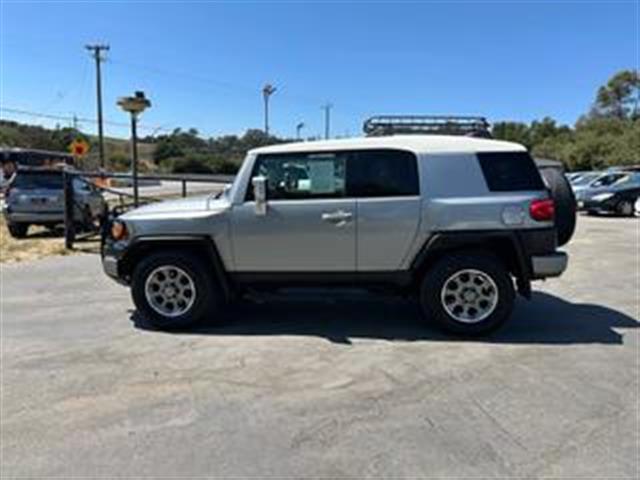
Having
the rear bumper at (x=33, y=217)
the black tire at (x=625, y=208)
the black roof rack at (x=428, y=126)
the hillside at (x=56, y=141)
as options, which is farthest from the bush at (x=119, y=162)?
the black roof rack at (x=428, y=126)

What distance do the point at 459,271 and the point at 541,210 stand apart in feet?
3.00

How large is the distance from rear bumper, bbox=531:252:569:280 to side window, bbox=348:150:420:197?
4.37 feet

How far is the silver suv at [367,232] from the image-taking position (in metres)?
6.72

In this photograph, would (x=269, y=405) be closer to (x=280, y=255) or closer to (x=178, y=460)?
(x=178, y=460)

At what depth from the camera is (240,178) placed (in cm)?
702

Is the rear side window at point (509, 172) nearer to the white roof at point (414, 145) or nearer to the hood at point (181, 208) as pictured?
the white roof at point (414, 145)

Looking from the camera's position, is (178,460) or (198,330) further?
(198,330)

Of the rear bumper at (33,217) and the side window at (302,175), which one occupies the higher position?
the side window at (302,175)

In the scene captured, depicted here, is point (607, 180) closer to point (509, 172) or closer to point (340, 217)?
point (509, 172)

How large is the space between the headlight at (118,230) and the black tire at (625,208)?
2164 cm

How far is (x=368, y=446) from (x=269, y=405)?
0.95 meters

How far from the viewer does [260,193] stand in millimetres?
6824

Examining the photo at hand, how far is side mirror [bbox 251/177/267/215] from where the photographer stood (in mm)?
6813

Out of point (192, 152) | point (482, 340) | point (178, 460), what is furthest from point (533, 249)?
point (192, 152)
